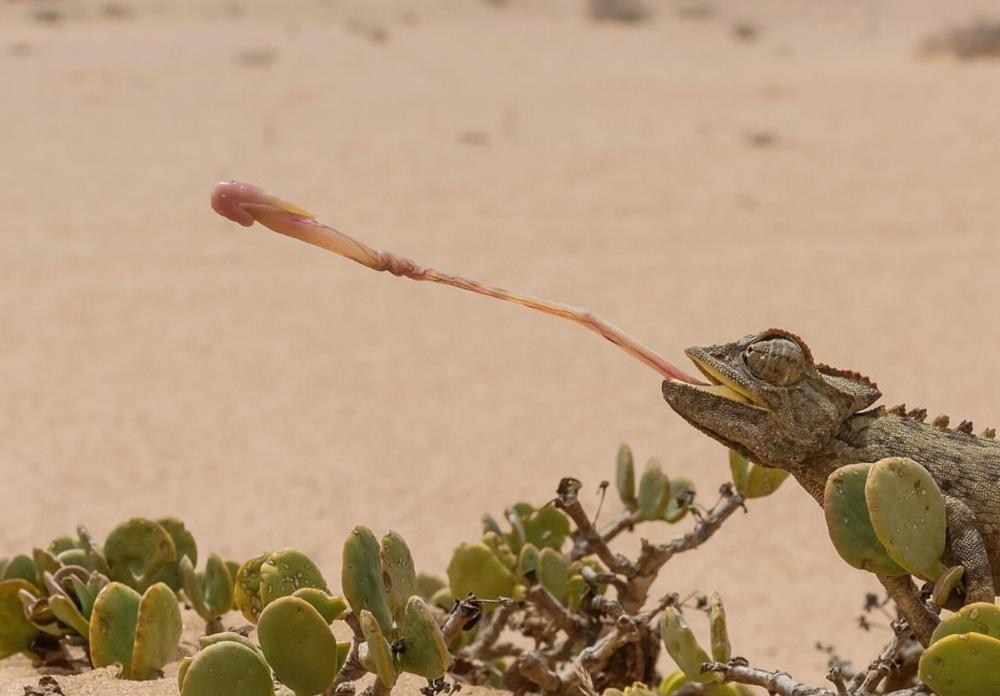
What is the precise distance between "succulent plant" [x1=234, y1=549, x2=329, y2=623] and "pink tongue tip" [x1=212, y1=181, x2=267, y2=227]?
2.38 ft

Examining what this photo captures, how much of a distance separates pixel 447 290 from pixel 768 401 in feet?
29.7

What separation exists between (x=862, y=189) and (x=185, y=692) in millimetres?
13008

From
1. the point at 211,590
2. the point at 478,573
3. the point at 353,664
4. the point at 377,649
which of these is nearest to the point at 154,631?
the point at 211,590

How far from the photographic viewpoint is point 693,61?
25219 mm

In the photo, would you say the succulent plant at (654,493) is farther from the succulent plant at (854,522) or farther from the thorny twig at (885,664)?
the succulent plant at (854,522)

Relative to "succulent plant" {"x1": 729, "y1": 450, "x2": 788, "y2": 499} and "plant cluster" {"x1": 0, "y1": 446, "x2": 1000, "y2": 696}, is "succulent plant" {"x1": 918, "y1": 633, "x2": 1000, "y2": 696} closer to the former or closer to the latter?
"plant cluster" {"x1": 0, "y1": 446, "x2": 1000, "y2": 696}

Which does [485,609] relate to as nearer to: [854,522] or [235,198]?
[854,522]

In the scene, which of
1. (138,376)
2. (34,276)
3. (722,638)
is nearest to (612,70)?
(34,276)

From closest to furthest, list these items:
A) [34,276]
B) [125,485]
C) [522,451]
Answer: [125,485] → [522,451] → [34,276]

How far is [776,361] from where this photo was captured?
286 centimetres

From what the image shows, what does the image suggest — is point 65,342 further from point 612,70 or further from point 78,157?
point 612,70

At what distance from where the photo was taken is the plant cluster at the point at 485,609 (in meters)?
2.58

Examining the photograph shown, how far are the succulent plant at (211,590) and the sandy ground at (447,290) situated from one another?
1.46ft

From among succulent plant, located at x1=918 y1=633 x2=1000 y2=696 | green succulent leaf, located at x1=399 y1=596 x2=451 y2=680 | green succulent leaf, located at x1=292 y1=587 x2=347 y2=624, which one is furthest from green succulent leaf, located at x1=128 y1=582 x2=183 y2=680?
succulent plant, located at x1=918 y1=633 x2=1000 y2=696
